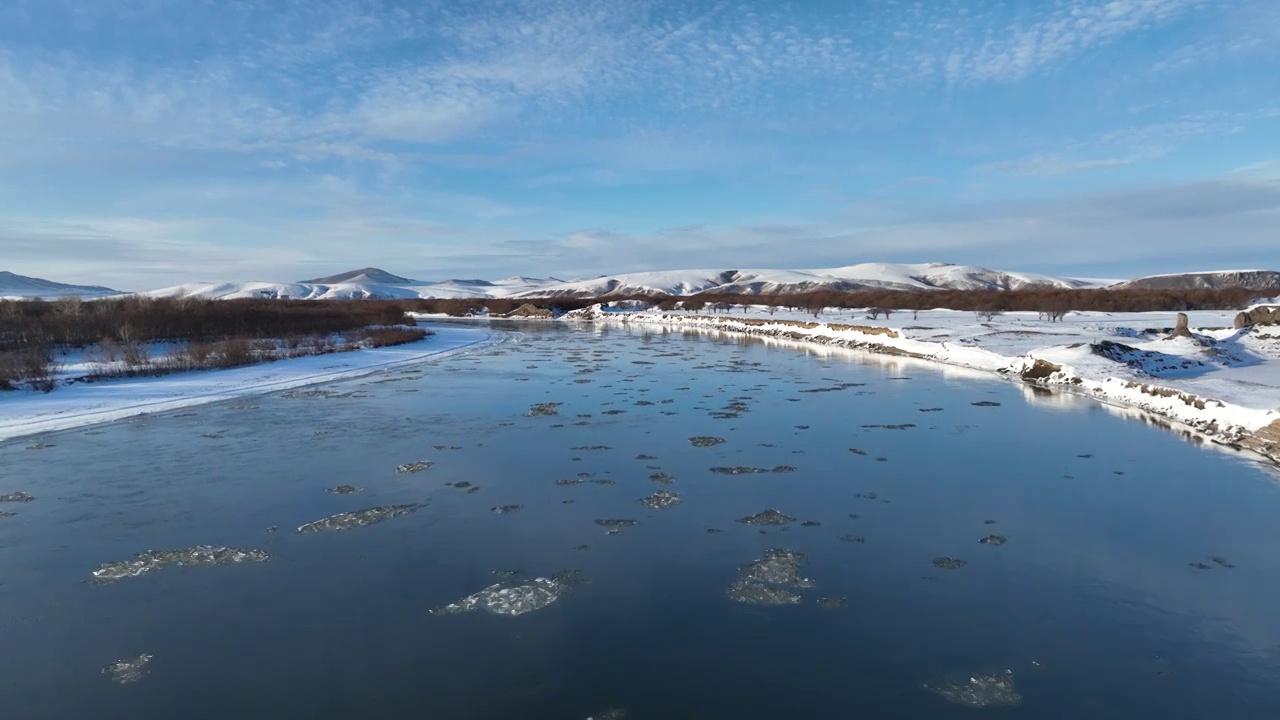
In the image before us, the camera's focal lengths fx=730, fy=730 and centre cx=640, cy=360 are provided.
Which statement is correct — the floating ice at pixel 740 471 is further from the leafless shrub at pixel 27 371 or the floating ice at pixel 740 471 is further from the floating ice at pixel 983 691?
the leafless shrub at pixel 27 371

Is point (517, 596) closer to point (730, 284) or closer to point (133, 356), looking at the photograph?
point (133, 356)

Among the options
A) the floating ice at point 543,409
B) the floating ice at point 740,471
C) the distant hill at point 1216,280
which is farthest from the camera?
the distant hill at point 1216,280

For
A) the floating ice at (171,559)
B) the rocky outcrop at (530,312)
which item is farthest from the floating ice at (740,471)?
the rocky outcrop at (530,312)

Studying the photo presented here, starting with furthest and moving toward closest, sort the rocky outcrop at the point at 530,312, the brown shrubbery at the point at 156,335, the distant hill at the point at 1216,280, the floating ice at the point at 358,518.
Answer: the distant hill at the point at 1216,280, the rocky outcrop at the point at 530,312, the brown shrubbery at the point at 156,335, the floating ice at the point at 358,518

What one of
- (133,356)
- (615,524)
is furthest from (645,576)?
(133,356)

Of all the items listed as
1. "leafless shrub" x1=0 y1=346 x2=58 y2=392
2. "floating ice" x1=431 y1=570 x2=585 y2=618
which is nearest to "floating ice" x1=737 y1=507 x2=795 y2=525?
"floating ice" x1=431 y1=570 x2=585 y2=618

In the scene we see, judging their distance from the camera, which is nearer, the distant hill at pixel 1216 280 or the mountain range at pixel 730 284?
the distant hill at pixel 1216 280

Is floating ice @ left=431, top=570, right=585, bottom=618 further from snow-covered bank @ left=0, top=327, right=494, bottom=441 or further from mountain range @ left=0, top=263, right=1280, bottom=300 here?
mountain range @ left=0, top=263, right=1280, bottom=300
